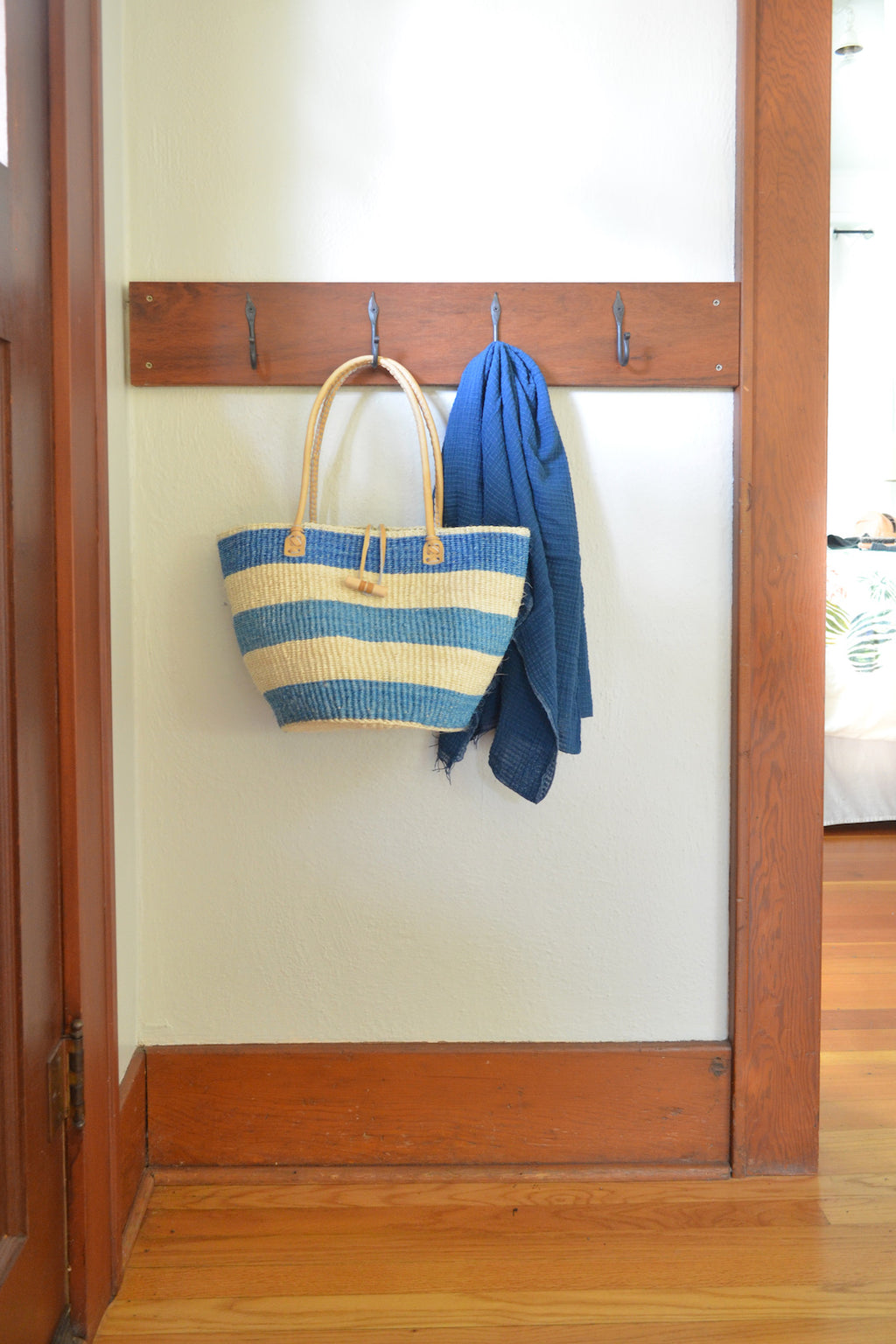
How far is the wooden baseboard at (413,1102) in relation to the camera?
1414 mm

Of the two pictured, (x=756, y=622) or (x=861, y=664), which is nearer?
(x=756, y=622)

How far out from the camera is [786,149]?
52.6 inches

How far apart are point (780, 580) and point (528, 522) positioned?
37 cm

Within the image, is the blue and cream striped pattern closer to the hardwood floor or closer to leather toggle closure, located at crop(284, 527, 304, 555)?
leather toggle closure, located at crop(284, 527, 304, 555)

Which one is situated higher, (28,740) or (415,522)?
(415,522)

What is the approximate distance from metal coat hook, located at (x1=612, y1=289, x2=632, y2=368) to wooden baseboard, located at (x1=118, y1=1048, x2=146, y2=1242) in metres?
1.18

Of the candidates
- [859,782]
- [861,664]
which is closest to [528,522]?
[861,664]

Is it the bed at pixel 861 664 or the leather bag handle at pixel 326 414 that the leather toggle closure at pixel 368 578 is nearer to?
the leather bag handle at pixel 326 414

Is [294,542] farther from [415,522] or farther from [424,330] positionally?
[424,330]

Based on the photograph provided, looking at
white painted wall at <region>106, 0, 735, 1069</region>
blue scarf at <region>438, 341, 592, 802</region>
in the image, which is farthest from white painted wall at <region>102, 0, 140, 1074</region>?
blue scarf at <region>438, 341, 592, 802</region>

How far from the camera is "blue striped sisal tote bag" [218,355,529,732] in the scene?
1.23m

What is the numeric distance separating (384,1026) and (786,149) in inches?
52.3

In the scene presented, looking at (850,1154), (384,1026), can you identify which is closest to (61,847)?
(384,1026)

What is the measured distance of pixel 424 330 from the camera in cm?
135
